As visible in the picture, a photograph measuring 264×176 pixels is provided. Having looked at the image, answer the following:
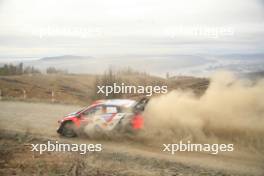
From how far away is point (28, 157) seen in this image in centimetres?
513

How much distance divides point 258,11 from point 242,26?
0.33 metres

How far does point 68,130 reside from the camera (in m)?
5.34

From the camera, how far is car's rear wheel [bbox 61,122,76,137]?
17.5 ft

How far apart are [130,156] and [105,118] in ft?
2.08

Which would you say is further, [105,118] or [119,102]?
[105,118]

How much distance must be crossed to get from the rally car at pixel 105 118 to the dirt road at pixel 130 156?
0.40 ft

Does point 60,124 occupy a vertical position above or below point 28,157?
above

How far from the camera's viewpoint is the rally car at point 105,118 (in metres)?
5.11

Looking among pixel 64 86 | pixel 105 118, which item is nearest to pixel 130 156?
pixel 105 118

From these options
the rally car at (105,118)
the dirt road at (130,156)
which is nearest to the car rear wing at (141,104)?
the rally car at (105,118)

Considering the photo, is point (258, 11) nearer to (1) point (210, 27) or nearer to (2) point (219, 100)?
(1) point (210, 27)

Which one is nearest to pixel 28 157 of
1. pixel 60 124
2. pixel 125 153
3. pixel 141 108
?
pixel 60 124

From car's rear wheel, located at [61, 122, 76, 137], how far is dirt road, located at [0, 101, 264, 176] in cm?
10

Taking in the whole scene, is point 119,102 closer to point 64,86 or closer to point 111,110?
point 111,110
